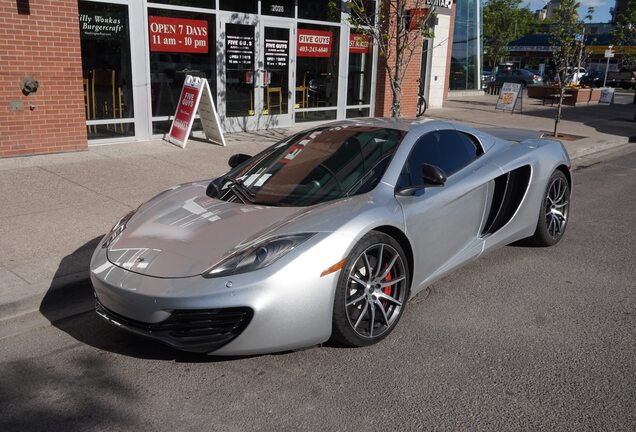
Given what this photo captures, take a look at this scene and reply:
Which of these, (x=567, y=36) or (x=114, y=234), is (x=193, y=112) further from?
(x=567, y=36)

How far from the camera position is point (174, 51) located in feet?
36.7

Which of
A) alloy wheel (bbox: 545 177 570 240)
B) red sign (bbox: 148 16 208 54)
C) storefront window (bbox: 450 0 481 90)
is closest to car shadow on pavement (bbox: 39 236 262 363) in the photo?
alloy wheel (bbox: 545 177 570 240)

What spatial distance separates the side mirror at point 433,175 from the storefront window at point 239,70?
29.0ft

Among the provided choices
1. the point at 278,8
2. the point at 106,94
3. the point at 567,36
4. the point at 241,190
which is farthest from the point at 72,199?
the point at 567,36

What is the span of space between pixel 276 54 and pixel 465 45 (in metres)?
15.2

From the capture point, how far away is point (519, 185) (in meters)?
5.27

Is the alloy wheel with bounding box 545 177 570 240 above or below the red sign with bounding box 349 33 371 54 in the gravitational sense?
below

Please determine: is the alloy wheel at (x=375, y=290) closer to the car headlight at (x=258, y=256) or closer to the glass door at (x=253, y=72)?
the car headlight at (x=258, y=256)

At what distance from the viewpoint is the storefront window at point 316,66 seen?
13.7 m

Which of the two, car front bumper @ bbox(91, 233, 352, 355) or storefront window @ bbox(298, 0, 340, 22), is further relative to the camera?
storefront window @ bbox(298, 0, 340, 22)

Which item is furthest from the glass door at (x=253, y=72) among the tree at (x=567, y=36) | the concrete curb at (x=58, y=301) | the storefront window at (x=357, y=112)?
the concrete curb at (x=58, y=301)

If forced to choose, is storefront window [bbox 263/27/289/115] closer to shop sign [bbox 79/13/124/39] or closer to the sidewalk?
the sidewalk

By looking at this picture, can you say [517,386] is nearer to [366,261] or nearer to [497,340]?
[497,340]

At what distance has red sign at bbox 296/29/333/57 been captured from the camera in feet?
44.5
